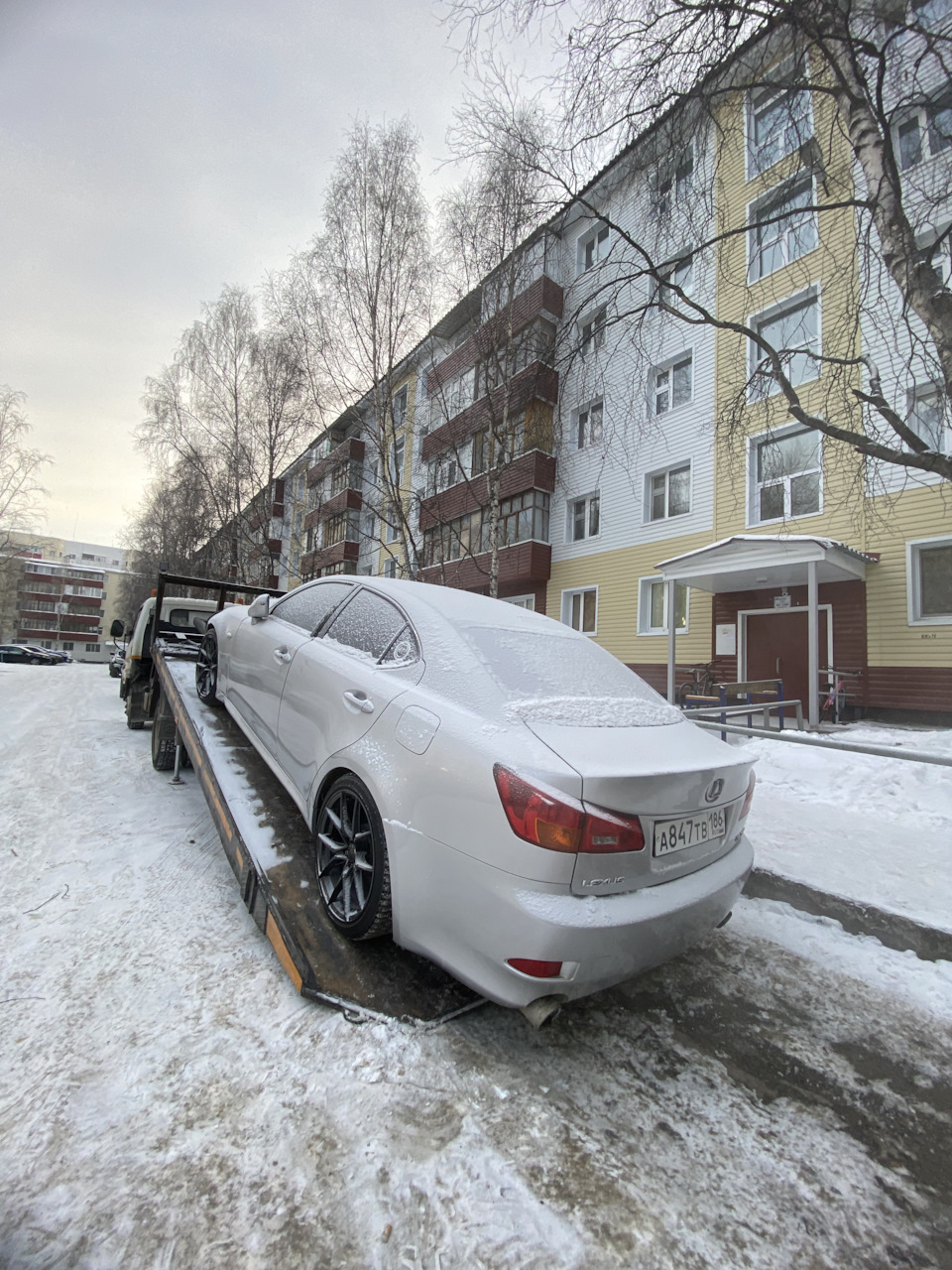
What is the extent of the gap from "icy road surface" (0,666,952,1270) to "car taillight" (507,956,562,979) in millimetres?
419

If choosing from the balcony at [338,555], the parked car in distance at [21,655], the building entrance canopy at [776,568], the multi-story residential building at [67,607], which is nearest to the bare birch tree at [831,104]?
the building entrance canopy at [776,568]

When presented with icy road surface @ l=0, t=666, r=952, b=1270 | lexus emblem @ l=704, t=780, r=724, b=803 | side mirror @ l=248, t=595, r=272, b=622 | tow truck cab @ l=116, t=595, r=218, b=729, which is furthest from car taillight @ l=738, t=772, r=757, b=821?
tow truck cab @ l=116, t=595, r=218, b=729

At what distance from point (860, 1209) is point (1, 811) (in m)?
5.16

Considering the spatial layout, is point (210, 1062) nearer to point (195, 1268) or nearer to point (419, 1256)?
point (195, 1268)

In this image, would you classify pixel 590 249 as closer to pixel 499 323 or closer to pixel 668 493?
pixel 499 323

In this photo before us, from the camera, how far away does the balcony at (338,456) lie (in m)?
20.1

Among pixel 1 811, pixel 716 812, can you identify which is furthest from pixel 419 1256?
pixel 1 811

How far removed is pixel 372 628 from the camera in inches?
112

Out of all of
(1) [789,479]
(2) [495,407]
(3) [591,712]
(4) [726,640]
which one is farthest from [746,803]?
(2) [495,407]

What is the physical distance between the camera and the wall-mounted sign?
12812 millimetres

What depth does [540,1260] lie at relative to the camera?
1253 mm

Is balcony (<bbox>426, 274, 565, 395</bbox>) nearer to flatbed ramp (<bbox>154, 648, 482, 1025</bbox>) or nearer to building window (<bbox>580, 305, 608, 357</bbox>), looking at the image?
building window (<bbox>580, 305, 608, 357</bbox>)

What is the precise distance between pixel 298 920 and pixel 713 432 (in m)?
14.1

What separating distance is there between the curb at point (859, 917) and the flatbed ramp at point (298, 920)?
2.06m
